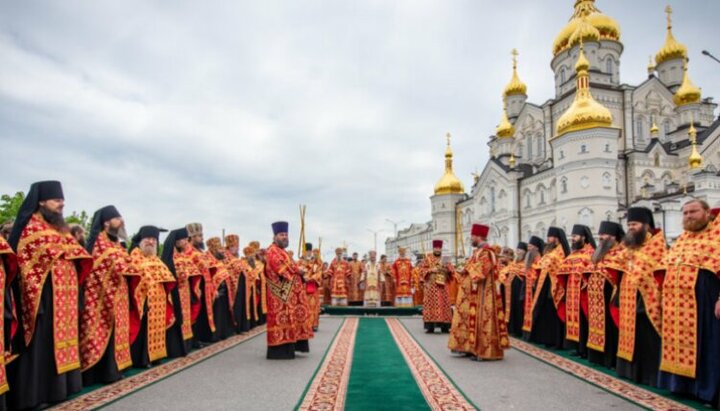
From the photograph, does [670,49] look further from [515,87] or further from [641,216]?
[641,216]

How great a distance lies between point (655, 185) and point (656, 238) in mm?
35715

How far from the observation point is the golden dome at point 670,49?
43.2 m

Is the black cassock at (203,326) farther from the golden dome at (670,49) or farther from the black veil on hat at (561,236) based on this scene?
the golden dome at (670,49)

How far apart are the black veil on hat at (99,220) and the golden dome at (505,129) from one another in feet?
152

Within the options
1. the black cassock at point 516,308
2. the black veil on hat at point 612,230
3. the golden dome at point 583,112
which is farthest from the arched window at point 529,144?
the black veil on hat at point 612,230

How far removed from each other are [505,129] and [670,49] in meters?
14.5

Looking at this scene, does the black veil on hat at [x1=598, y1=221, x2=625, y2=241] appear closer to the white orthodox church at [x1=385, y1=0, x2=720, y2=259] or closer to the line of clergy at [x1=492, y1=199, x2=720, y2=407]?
the line of clergy at [x1=492, y1=199, x2=720, y2=407]

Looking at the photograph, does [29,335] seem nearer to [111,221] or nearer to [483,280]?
[111,221]

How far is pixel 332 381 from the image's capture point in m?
5.75

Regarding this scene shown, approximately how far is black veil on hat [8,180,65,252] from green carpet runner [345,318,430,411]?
3.21 m

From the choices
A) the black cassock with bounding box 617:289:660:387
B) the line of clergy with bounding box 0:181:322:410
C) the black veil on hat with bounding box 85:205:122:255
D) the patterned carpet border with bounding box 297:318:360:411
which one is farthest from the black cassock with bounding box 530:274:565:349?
the black veil on hat with bounding box 85:205:122:255

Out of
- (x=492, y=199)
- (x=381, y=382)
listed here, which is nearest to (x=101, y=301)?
(x=381, y=382)

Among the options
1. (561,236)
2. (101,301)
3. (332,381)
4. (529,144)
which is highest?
(529,144)

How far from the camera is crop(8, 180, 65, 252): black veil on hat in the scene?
14.7 feet
